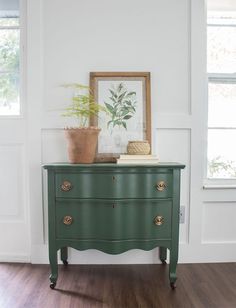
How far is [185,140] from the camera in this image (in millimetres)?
2189

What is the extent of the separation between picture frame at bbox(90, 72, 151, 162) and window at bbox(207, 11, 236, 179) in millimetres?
582

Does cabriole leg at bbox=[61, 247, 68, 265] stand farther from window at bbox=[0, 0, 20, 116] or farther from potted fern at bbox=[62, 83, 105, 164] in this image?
window at bbox=[0, 0, 20, 116]

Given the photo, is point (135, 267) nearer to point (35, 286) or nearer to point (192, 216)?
point (192, 216)

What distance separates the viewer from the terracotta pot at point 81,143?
1847 mm

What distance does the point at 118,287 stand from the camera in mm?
1840

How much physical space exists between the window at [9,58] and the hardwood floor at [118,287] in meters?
1.34

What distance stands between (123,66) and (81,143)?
76cm

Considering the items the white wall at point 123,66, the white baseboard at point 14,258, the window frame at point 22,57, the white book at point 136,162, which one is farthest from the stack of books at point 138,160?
the white baseboard at point 14,258

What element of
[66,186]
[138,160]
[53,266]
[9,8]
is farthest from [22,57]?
[53,266]

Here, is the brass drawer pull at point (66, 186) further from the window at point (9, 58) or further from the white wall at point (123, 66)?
the window at point (9, 58)

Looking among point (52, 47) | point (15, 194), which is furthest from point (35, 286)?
point (52, 47)

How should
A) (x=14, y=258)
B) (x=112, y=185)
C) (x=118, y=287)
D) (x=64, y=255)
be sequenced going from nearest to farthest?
1. (x=112, y=185)
2. (x=118, y=287)
3. (x=64, y=255)
4. (x=14, y=258)

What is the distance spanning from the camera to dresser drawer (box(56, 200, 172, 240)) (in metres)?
1.75

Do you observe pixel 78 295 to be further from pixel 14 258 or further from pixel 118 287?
pixel 14 258
